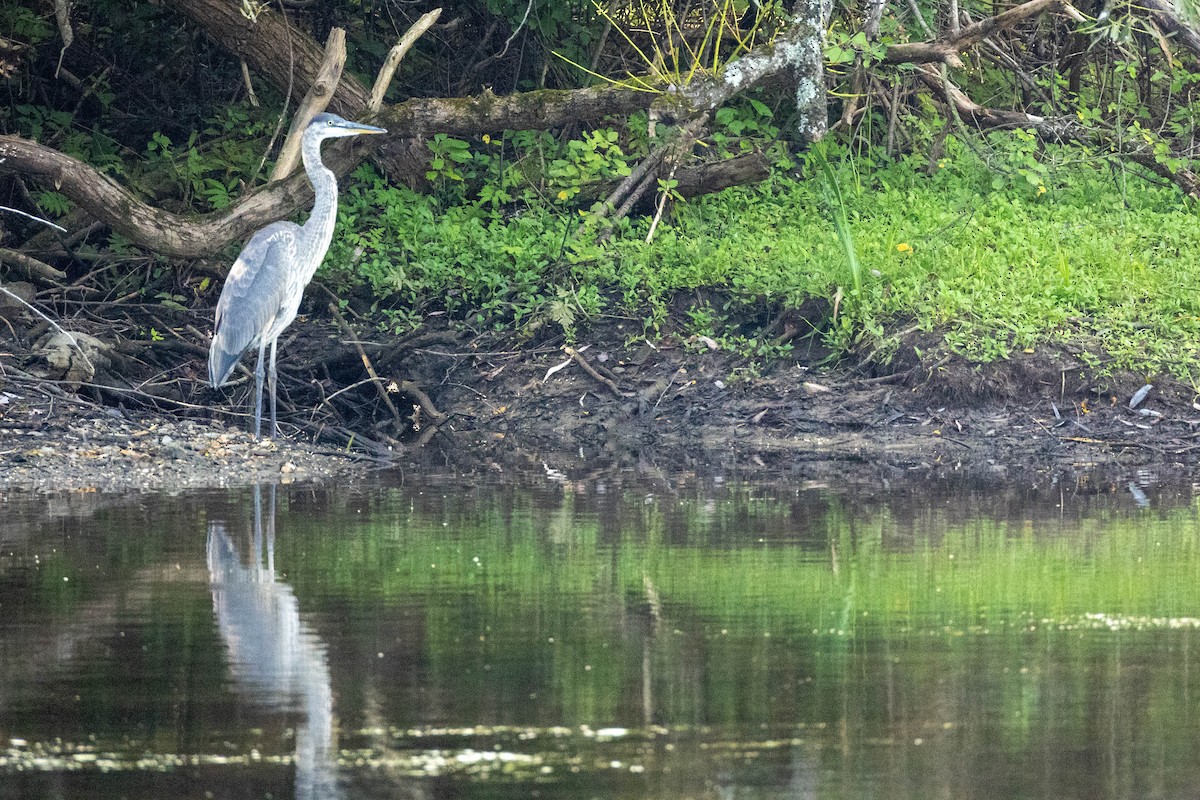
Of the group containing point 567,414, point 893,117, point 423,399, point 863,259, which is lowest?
point 567,414

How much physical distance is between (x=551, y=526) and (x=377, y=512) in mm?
979

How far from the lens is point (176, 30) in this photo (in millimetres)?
14023

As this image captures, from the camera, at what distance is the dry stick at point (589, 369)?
440 inches

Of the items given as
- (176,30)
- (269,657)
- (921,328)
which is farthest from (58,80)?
(269,657)

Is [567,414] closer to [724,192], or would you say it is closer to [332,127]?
[332,127]

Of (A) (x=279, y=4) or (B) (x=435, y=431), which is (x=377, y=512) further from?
(A) (x=279, y=4)

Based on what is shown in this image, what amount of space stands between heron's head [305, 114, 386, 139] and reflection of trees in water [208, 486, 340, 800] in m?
4.98

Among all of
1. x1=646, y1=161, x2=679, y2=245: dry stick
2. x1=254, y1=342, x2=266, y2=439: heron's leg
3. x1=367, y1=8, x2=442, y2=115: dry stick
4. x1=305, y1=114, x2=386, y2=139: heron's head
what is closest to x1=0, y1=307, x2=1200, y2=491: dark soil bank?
x1=254, y1=342, x2=266, y2=439: heron's leg

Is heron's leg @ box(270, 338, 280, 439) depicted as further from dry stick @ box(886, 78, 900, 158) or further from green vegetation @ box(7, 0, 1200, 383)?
dry stick @ box(886, 78, 900, 158)

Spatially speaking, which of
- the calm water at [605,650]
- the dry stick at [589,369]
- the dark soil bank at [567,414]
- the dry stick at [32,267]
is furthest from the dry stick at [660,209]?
the calm water at [605,650]

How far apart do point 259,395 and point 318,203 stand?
5.14ft

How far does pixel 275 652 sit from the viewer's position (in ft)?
16.7

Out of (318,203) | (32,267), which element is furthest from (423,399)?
(32,267)

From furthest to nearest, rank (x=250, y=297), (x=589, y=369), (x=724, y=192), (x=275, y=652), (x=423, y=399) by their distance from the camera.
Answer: (x=724, y=192), (x=589, y=369), (x=423, y=399), (x=250, y=297), (x=275, y=652)
